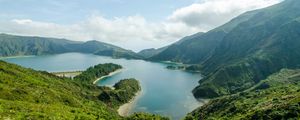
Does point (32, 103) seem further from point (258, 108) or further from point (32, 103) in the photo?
point (258, 108)

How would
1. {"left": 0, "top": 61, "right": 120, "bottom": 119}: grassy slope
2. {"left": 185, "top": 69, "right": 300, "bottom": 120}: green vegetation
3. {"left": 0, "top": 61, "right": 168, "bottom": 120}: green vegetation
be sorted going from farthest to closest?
{"left": 185, "top": 69, "right": 300, "bottom": 120}: green vegetation
{"left": 0, "top": 61, "right": 120, "bottom": 119}: grassy slope
{"left": 0, "top": 61, "right": 168, "bottom": 120}: green vegetation

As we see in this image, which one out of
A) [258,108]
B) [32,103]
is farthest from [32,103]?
[258,108]

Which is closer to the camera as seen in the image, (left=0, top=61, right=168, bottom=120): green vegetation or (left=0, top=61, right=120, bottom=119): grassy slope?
(left=0, top=61, right=168, bottom=120): green vegetation

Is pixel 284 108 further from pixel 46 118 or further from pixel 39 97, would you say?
pixel 39 97

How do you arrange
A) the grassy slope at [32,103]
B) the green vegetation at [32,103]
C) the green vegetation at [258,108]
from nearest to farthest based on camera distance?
the green vegetation at [32,103]
the grassy slope at [32,103]
the green vegetation at [258,108]

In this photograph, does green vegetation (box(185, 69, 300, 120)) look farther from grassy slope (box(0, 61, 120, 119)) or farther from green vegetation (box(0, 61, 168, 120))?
grassy slope (box(0, 61, 120, 119))

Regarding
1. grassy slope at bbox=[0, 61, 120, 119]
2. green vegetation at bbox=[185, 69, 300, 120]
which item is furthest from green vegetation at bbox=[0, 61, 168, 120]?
green vegetation at bbox=[185, 69, 300, 120]

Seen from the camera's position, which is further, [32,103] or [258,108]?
[258,108]

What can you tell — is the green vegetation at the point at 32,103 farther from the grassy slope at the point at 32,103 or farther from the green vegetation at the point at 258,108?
the green vegetation at the point at 258,108

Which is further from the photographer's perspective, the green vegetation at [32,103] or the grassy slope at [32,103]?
the grassy slope at [32,103]

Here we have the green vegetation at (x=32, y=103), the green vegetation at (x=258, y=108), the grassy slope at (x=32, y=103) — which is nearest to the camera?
the green vegetation at (x=32, y=103)

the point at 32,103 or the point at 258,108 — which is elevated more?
the point at 258,108

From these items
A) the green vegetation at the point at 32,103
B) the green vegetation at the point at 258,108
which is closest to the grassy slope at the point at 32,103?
the green vegetation at the point at 32,103
